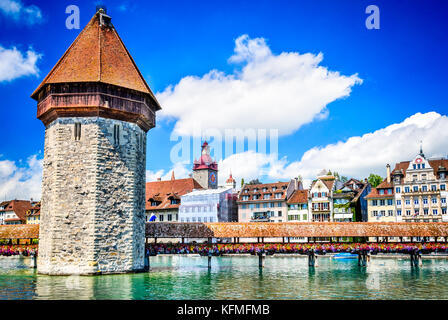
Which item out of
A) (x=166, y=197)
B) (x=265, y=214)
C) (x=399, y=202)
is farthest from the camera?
(x=166, y=197)

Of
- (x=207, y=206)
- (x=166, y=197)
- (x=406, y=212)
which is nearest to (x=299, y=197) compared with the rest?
(x=207, y=206)

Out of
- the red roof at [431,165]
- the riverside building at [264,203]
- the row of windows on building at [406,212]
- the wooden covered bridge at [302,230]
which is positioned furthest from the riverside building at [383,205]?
the wooden covered bridge at [302,230]

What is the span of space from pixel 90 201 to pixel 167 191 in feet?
157

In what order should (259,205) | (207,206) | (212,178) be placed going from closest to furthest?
1. (259,205)
2. (207,206)
3. (212,178)

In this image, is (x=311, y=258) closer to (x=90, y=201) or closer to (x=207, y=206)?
(x=90, y=201)

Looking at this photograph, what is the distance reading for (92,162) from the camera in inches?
814

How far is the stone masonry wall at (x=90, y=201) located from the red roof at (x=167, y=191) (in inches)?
1668

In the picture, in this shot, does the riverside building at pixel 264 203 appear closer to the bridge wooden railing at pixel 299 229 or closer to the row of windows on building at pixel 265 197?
the row of windows on building at pixel 265 197

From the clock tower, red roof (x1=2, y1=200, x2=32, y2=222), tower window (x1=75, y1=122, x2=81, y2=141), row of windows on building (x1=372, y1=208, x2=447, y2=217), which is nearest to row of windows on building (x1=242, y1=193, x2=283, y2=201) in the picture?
row of windows on building (x1=372, y1=208, x2=447, y2=217)

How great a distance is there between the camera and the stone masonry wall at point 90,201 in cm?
2006
